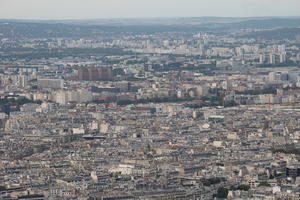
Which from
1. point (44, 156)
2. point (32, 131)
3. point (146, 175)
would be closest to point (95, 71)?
point (32, 131)

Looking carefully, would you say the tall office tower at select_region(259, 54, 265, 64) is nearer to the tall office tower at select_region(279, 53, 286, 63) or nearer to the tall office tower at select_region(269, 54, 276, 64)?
the tall office tower at select_region(269, 54, 276, 64)

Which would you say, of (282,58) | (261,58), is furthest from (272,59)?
(261,58)

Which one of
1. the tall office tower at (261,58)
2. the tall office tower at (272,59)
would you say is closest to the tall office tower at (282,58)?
the tall office tower at (272,59)

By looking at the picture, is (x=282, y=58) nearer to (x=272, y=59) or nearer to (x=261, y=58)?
(x=272, y=59)

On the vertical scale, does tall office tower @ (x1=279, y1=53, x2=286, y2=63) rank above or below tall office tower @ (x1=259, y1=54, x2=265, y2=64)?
above

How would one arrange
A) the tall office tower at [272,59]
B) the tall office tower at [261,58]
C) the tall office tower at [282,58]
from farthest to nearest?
the tall office tower at [261,58]
the tall office tower at [282,58]
the tall office tower at [272,59]

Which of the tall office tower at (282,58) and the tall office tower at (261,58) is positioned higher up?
the tall office tower at (282,58)

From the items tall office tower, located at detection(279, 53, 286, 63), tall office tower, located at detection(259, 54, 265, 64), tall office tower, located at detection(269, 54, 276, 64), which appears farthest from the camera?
tall office tower, located at detection(259, 54, 265, 64)

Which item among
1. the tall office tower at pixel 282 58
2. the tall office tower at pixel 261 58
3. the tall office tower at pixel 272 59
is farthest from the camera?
the tall office tower at pixel 261 58

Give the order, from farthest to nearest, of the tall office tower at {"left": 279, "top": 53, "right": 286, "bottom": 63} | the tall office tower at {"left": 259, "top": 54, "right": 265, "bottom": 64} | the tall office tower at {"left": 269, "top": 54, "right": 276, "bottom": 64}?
the tall office tower at {"left": 259, "top": 54, "right": 265, "bottom": 64} < the tall office tower at {"left": 279, "top": 53, "right": 286, "bottom": 63} < the tall office tower at {"left": 269, "top": 54, "right": 276, "bottom": 64}

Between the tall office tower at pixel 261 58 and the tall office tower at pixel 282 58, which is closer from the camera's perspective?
the tall office tower at pixel 282 58

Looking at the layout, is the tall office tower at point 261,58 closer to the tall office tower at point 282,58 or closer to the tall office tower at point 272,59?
the tall office tower at point 272,59

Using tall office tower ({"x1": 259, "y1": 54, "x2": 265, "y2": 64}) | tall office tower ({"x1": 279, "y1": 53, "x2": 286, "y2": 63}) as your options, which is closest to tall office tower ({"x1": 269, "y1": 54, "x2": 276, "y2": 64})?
tall office tower ({"x1": 279, "y1": 53, "x2": 286, "y2": 63})
